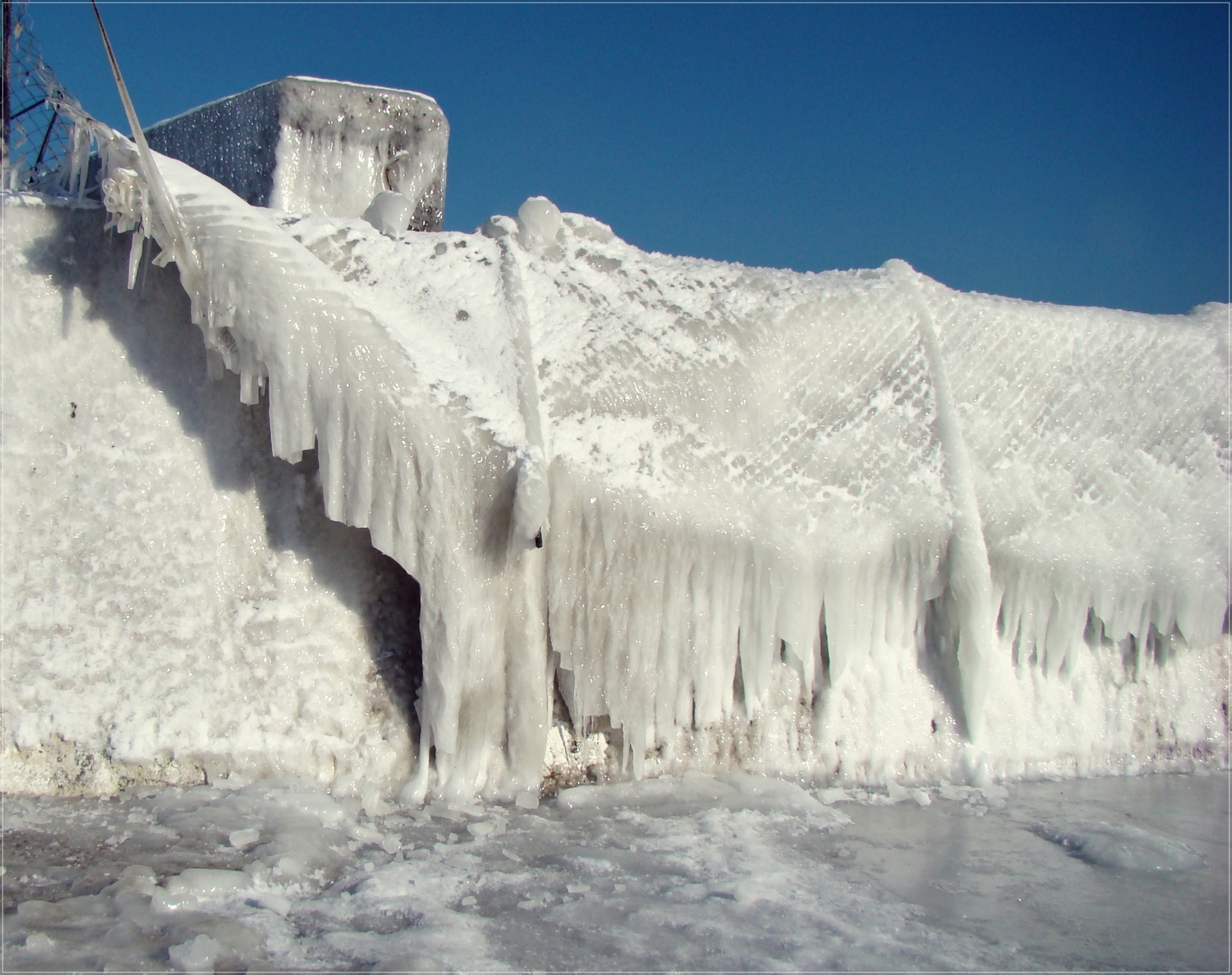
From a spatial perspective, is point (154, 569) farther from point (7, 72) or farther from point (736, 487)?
point (7, 72)

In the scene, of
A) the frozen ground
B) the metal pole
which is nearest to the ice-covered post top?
the metal pole

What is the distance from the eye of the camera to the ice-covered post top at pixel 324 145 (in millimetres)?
3416

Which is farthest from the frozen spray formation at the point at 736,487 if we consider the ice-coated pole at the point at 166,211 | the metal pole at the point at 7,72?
the metal pole at the point at 7,72

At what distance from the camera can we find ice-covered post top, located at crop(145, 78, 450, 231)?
342 centimetres

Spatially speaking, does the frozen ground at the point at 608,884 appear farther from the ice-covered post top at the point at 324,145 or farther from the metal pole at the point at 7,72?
the ice-covered post top at the point at 324,145

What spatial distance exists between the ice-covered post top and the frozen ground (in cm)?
223

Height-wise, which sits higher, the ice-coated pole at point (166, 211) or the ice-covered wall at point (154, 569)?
the ice-coated pole at point (166, 211)

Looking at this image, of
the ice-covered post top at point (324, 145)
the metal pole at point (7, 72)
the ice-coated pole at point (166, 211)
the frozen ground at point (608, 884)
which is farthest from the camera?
the ice-covered post top at point (324, 145)

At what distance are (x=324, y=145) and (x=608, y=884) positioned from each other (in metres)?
2.82

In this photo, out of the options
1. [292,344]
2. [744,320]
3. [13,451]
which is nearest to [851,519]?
[744,320]

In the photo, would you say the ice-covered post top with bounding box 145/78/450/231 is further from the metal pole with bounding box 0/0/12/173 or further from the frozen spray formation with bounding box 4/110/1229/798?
the frozen spray formation with bounding box 4/110/1229/798

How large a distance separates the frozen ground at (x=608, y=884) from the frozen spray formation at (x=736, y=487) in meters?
0.26

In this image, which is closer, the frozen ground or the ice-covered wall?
the frozen ground

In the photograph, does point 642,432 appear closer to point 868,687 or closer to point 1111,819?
point 868,687
